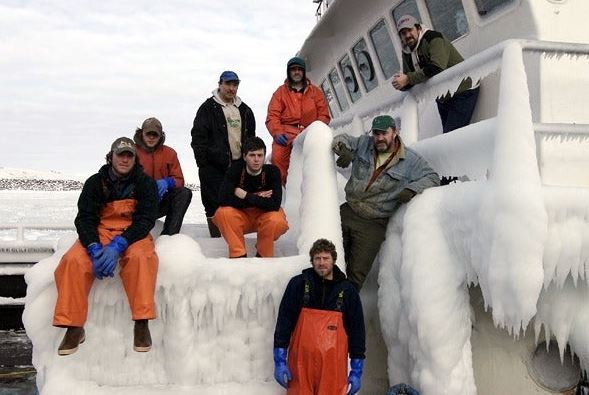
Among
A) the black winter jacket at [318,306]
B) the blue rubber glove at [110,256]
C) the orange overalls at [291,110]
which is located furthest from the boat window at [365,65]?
the blue rubber glove at [110,256]

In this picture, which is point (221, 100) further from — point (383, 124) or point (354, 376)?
point (354, 376)

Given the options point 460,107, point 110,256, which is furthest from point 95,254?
point 460,107

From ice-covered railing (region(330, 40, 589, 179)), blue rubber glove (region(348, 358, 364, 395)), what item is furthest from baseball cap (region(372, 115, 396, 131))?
blue rubber glove (region(348, 358, 364, 395))

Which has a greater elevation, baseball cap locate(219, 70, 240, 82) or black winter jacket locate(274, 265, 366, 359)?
baseball cap locate(219, 70, 240, 82)

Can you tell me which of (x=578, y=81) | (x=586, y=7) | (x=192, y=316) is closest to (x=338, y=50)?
(x=586, y=7)

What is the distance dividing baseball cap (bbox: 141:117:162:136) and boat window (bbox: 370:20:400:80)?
4104mm

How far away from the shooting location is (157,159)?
5.82 metres

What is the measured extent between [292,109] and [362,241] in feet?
7.48

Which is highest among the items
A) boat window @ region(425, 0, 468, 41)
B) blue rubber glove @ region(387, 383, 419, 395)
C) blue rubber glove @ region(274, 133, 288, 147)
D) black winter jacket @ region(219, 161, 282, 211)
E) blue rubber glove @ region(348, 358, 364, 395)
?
boat window @ region(425, 0, 468, 41)

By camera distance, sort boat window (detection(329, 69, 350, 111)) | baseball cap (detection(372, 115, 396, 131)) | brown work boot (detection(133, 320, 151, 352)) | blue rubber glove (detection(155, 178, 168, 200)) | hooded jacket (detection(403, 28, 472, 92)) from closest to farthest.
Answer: brown work boot (detection(133, 320, 151, 352))
baseball cap (detection(372, 115, 396, 131))
hooded jacket (detection(403, 28, 472, 92))
blue rubber glove (detection(155, 178, 168, 200))
boat window (detection(329, 69, 350, 111))

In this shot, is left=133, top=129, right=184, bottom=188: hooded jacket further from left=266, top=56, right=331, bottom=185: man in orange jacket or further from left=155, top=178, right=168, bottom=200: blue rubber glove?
left=266, top=56, right=331, bottom=185: man in orange jacket

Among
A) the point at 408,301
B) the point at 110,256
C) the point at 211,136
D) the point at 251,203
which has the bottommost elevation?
the point at 408,301

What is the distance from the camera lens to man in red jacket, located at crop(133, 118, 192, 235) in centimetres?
564

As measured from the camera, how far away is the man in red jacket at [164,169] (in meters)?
5.64
